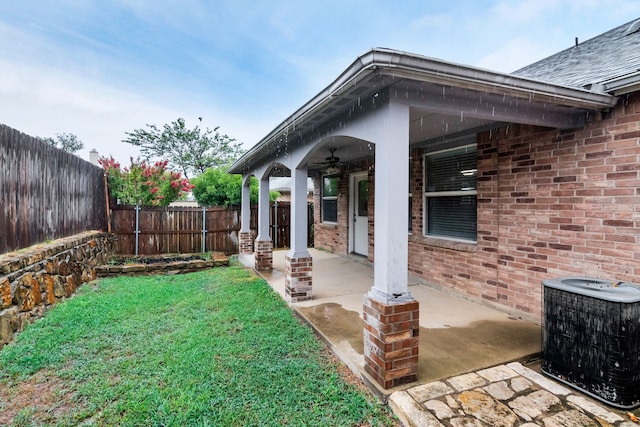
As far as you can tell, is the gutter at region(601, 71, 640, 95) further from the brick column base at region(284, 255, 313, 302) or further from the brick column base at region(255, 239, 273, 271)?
the brick column base at region(255, 239, 273, 271)

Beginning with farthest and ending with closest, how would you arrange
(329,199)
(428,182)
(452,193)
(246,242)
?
(329,199) < (246,242) < (428,182) < (452,193)

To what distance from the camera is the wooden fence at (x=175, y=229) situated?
9.22 metres

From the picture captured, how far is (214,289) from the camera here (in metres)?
5.82

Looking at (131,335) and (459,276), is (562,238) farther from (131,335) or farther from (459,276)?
(131,335)

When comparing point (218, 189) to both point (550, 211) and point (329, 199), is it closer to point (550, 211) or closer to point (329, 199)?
point (329, 199)

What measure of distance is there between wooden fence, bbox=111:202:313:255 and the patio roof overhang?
7069 millimetres

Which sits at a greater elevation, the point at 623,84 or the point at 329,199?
the point at 623,84

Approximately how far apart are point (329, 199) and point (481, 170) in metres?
5.51

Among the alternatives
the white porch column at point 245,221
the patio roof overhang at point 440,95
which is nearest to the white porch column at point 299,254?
the patio roof overhang at point 440,95

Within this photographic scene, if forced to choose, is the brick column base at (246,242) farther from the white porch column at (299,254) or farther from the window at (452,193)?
the window at (452,193)

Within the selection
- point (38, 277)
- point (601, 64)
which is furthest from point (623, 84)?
point (38, 277)

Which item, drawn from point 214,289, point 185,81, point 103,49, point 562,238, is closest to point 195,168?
point 185,81

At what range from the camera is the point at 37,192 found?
4934 mm

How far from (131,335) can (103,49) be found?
578 inches
